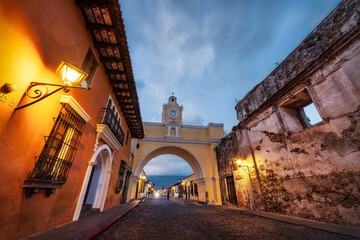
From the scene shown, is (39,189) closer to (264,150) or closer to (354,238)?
(354,238)

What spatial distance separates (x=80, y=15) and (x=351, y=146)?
28.6 feet

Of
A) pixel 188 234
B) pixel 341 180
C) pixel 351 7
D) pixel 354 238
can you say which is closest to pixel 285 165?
pixel 341 180

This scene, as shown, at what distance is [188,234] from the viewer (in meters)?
3.55

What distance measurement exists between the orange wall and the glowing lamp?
0.49 m

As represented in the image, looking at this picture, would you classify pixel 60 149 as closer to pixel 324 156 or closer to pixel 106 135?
pixel 106 135

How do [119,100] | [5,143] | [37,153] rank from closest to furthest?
[5,143], [37,153], [119,100]

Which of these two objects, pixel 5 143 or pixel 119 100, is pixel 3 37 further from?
pixel 119 100

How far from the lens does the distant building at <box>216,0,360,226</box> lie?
411 cm

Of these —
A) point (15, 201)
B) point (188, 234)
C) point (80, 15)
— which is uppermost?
point (80, 15)

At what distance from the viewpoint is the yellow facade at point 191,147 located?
49.3 feet

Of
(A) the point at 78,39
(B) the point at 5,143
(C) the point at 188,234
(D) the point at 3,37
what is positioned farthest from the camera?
(A) the point at 78,39

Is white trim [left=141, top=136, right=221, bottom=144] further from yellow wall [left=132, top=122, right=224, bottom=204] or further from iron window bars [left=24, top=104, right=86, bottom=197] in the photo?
iron window bars [left=24, top=104, right=86, bottom=197]

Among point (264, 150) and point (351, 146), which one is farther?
point (264, 150)

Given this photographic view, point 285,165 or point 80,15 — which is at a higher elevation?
point 80,15
